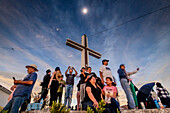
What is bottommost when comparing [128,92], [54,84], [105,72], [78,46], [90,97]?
[90,97]

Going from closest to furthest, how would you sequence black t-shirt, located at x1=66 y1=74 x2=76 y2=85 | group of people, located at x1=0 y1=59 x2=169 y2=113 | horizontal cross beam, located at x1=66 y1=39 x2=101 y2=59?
group of people, located at x1=0 y1=59 x2=169 y2=113, black t-shirt, located at x1=66 y1=74 x2=76 y2=85, horizontal cross beam, located at x1=66 y1=39 x2=101 y2=59

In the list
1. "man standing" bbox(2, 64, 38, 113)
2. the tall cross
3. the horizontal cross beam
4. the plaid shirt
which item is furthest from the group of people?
the horizontal cross beam

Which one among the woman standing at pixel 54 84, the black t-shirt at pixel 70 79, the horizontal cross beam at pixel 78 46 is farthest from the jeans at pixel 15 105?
the horizontal cross beam at pixel 78 46

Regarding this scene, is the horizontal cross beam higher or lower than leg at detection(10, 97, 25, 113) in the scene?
higher

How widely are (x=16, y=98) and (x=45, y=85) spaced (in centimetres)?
A: 183

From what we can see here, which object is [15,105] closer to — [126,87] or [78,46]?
[126,87]

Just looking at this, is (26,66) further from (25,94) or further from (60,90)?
(60,90)

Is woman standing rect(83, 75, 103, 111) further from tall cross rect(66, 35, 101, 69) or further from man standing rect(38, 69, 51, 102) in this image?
tall cross rect(66, 35, 101, 69)

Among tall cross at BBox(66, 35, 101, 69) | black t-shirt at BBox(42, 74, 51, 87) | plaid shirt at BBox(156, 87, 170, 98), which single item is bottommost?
plaid shirt at BBox(156, 87, 170, 98)

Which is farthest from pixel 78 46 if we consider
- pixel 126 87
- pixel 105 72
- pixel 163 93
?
pixel 163 93

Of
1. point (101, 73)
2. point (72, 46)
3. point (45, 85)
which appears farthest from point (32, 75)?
point (72, 46)

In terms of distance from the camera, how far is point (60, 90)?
399 cm

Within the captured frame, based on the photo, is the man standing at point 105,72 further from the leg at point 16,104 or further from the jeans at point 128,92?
the leg at point 16,104

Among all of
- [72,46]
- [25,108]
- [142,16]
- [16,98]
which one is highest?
[142,16]
